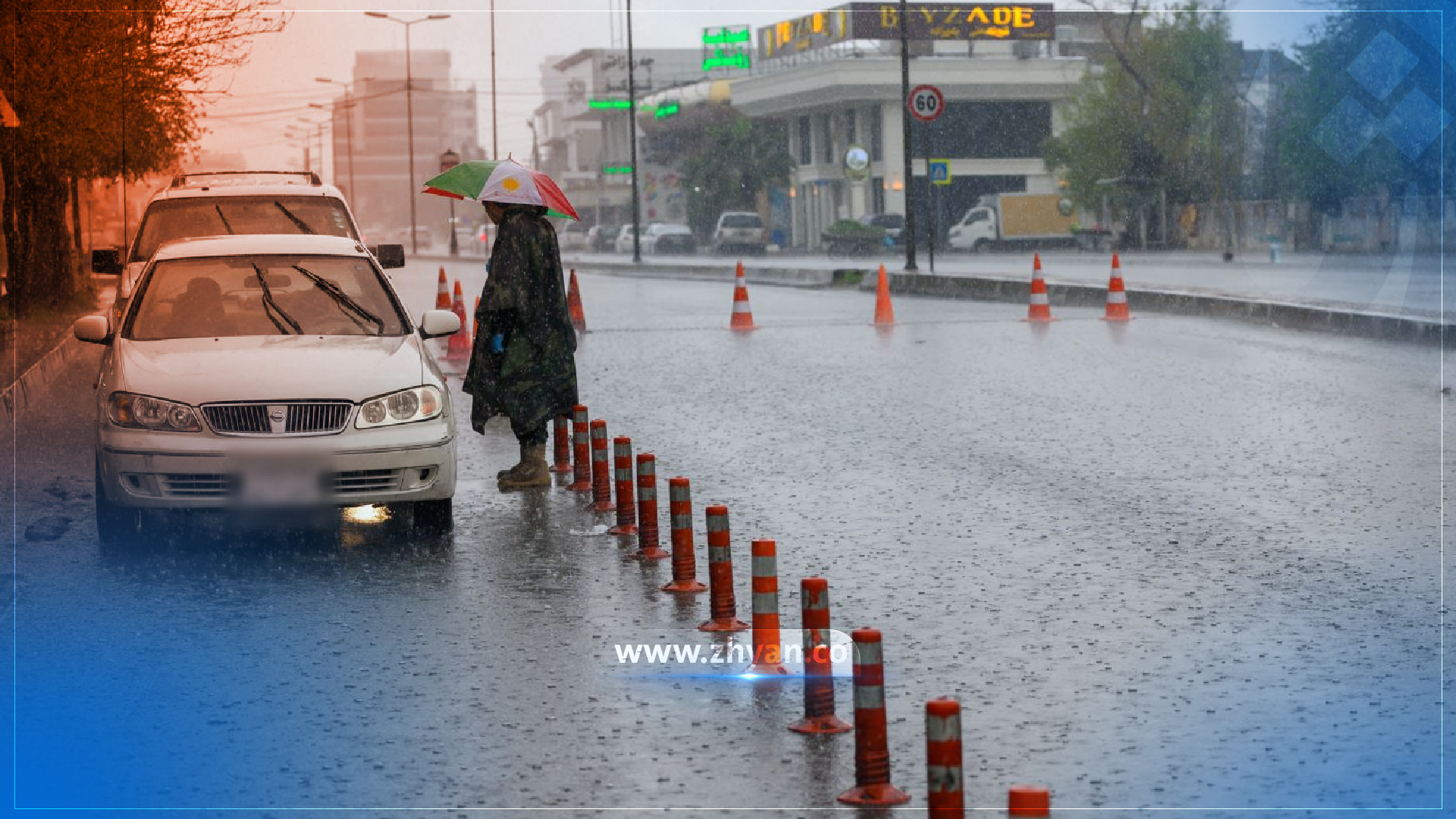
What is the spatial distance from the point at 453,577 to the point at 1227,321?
16351 millimetres

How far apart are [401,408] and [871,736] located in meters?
4.43

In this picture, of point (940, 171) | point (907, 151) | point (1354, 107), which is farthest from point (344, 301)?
point (1354, 107)

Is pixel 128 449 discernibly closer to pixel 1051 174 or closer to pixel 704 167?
pixel 1051 174

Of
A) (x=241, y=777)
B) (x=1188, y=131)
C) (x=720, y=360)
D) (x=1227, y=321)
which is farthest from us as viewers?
(x=1188, y=131)

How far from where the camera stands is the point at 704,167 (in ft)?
267

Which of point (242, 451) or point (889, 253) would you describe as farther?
point (889, 253)

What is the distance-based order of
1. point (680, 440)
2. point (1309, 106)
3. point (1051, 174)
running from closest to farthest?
1. point (680, 440)
2. point (1309, 106)
3. point (1051, 174)

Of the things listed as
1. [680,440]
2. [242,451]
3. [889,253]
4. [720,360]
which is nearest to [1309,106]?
[889,253]

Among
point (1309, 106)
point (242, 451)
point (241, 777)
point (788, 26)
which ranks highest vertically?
point (788, 26)

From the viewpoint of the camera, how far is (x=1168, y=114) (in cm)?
5603

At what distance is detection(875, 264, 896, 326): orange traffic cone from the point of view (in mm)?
23578

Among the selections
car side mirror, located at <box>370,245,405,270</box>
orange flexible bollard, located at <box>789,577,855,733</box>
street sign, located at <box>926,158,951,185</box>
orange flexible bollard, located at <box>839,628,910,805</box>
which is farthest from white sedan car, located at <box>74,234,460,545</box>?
street sign, located at <box>926,158,951,185</box>

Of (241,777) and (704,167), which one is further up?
(704,167)

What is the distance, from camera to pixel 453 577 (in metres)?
7.79
